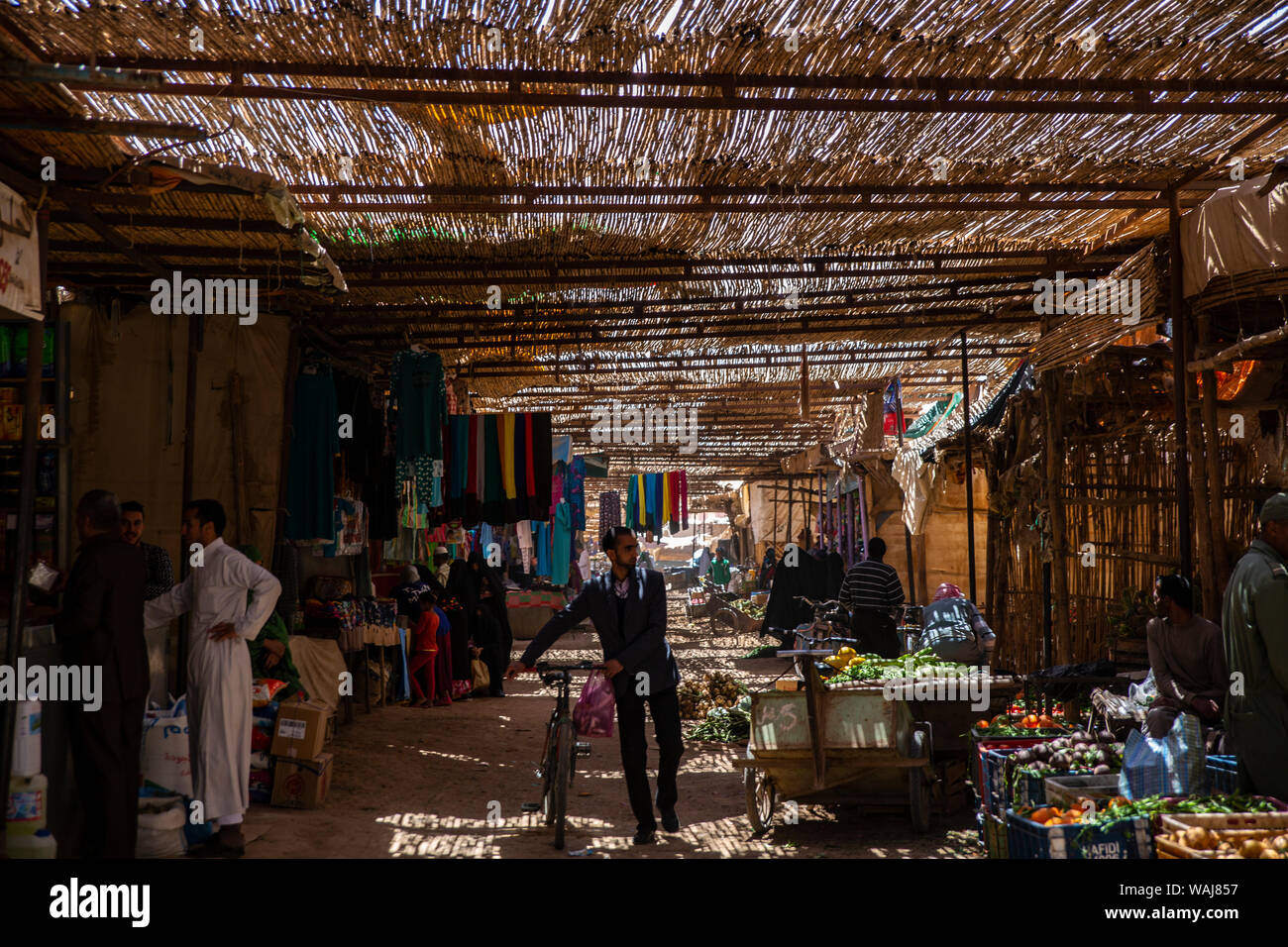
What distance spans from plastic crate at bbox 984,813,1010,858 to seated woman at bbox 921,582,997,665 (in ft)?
11.7

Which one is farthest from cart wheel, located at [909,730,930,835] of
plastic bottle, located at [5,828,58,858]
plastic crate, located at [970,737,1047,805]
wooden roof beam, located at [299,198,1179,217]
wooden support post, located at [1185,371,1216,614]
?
plastic bottle, located at [5,828,58,858]

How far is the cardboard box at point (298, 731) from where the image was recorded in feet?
25.4

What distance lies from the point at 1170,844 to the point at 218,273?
735 centimetres

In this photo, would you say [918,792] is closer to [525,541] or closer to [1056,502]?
[1056,502]

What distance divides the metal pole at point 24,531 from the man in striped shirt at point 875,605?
305 inches

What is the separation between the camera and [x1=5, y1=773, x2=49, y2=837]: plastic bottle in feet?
16.2

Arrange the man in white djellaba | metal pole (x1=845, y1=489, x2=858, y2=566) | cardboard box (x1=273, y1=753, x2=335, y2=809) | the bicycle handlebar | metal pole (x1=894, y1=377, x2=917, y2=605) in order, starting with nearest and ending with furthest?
the man in white djellaba → the bicycle handlebar → cardboard box (x1=273, y1=753, x2=335, y2=809) → metal pole (x1=894, y1=377, x2=917, y2=605) → metal pole (x1=845, y1=489, x2=858, y2=566)

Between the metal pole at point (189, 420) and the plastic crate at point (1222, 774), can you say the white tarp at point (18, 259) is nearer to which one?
the metal pole at point (189, 420)

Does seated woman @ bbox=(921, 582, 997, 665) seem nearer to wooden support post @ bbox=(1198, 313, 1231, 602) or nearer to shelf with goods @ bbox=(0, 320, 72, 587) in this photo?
wooden support post @ bbox=(1198, 313, 1231, 602)

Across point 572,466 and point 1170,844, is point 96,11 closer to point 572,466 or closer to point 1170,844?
point 1170,844

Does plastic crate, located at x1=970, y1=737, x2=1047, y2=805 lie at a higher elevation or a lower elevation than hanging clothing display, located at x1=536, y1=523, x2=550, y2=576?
lower

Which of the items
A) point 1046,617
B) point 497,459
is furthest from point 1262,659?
point 497,459
